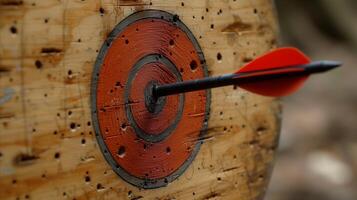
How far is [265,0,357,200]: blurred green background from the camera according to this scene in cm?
269

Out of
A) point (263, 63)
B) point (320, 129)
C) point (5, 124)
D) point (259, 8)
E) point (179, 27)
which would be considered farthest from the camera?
point (320, 129)

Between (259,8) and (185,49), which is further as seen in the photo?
(259,8)

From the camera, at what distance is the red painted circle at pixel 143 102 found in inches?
35.9

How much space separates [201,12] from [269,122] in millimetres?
257

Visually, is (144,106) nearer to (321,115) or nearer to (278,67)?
(278,67)

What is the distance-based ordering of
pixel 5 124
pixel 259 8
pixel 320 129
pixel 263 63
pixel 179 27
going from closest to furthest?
1. pixel 5 124
2. pixel 263 63
3. pixel 179 27
4. pixel 259 8
5. pixel 320 129

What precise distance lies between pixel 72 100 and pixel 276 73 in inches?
10.2

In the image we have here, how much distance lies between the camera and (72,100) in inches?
33.9

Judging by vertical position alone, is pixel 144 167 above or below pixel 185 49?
below

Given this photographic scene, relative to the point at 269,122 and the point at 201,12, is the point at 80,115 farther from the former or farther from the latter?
the point at 269,122

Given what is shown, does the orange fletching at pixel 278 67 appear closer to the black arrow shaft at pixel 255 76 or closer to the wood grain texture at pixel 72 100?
the black arrow shaft at pixel 255 76

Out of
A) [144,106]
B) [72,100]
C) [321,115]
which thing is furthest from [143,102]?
[321,115]

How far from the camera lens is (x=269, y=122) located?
1.19 metres

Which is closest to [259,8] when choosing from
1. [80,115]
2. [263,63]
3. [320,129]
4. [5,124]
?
[263,63]
